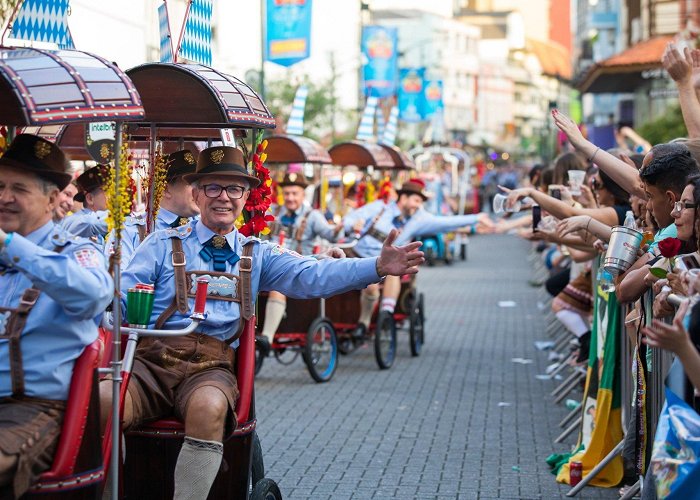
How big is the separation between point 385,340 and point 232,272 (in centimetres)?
745

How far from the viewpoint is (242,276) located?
5.91 m

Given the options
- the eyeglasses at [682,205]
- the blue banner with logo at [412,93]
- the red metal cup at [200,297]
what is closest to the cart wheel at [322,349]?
the red metal cup at [200,297]

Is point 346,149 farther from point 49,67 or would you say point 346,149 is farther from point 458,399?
point 49,67

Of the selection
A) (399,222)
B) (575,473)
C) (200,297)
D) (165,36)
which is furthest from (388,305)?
(200,297)

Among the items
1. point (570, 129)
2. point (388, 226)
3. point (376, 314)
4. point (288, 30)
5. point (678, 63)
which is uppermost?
point (288, 30)

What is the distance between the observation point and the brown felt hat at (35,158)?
465 centimetres

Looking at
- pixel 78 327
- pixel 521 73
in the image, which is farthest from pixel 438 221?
pixel 521 73

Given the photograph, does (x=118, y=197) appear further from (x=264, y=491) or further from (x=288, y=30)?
(x=288, y=30)

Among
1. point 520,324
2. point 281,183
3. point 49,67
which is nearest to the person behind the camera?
point 49,67

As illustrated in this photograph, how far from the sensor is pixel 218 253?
602 cm

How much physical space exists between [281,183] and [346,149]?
120 inches

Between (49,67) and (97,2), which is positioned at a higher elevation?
(97,2)

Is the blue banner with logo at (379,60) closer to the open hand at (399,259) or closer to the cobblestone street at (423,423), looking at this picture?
the cobblestone street at (423,423)

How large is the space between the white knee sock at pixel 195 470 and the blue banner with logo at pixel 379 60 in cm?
2112
